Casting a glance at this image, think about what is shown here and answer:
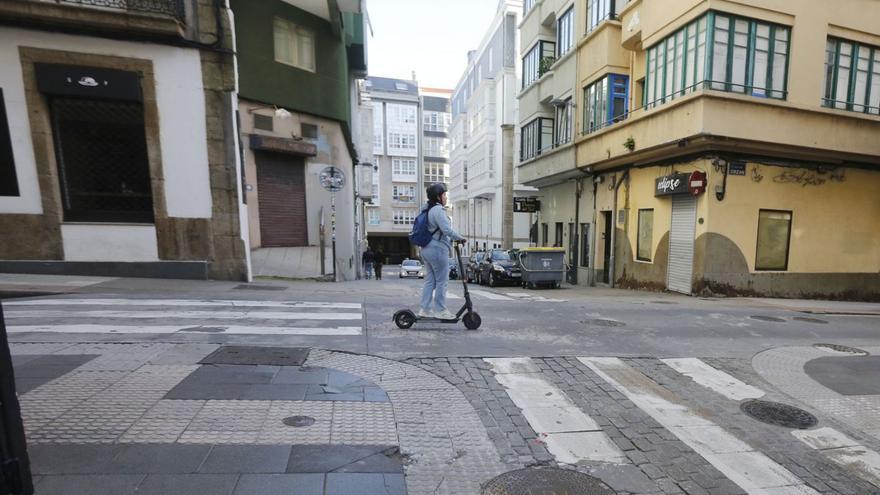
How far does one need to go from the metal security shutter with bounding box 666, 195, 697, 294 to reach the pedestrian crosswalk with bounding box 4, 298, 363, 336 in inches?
409

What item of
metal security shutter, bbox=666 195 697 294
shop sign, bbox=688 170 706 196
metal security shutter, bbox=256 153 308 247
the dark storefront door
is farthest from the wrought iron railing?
the dark storefront door

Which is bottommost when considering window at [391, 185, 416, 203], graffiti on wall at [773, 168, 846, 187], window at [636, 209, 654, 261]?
window at [636, 209, 654, 261]

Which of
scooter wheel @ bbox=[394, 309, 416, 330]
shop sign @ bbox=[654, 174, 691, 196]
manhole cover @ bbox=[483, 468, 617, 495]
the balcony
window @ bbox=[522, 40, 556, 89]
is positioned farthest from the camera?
window @ bbox=[522, 40, 556, 89]

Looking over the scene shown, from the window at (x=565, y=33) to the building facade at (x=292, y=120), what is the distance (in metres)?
9.41

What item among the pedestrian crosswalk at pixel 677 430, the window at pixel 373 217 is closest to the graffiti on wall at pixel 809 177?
the pedestrian crosswalk at pixel 677 430

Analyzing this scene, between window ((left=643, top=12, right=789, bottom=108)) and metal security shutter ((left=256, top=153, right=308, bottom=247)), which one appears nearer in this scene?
window ((left=643, top=12, right=789, bottom=108))

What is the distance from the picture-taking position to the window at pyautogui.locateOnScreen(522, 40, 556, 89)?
21172mm

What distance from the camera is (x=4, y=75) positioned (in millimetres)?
8648

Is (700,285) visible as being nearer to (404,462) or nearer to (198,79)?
(404,462)

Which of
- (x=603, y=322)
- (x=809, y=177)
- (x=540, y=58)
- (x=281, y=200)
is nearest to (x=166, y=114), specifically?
(x=281, y=200)

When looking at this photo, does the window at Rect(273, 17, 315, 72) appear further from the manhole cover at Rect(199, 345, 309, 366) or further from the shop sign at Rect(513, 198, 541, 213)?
the shop sign at Rect(513, 198, 541, 213)

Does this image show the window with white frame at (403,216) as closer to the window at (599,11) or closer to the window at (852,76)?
the window at (599,11)

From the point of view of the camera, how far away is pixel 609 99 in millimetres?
15680

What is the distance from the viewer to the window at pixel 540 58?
21172 millimetres
